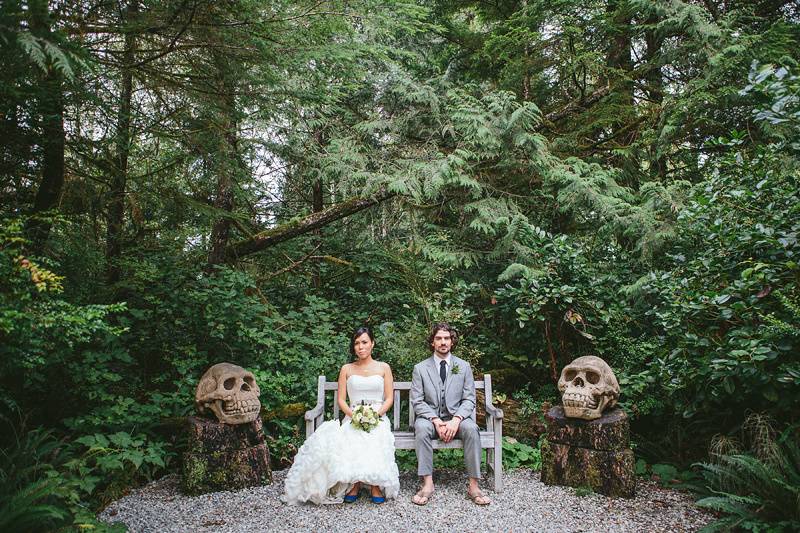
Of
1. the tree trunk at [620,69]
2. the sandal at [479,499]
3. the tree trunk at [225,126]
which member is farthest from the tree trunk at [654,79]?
the tree trunk at [225,126]

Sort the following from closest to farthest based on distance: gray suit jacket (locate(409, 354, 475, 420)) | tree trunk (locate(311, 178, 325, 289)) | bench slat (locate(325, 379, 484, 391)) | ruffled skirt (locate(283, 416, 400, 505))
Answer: ruffled skirt (locate(283, 416, 400, 505)) < gray suit jacket (locate(409, 354, 475, 420)) < bench slat (locate(325, 379, 484, 391)) < tree trunk (locate(311, 178, 325, 289))

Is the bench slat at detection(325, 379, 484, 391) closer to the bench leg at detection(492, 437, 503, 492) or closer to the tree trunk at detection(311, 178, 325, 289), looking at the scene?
the bench leg at detection(492, 437, 503, 492)

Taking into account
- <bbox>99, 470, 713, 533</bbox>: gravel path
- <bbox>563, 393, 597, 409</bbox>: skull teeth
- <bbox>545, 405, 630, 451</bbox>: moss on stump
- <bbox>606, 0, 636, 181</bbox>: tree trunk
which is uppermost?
<bbox>606, 0, 636, 181</bbox>: tree trunk

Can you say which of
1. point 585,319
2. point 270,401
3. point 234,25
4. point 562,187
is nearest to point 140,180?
point 234,25

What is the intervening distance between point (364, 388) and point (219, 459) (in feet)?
4.55

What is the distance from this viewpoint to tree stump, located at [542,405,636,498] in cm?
433

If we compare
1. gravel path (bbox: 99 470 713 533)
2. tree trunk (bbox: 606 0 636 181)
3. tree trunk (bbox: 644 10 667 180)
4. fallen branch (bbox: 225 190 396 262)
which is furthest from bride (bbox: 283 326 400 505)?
tree trunk (bbox: 606 0 636 181)

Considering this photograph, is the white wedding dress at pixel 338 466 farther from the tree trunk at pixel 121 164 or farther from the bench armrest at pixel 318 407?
the tree trunk at pixel 121 164

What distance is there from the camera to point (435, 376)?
187 inches

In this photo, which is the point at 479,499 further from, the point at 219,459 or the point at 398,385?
the point at 219,459

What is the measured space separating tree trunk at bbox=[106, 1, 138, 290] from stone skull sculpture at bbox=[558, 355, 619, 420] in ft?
14.6

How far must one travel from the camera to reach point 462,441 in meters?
4.47

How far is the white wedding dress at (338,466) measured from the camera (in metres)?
4.11

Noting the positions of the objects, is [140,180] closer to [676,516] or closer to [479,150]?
[479,150]
